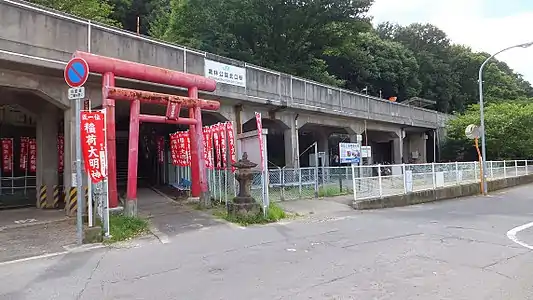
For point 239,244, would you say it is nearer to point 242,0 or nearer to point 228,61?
point 228,61

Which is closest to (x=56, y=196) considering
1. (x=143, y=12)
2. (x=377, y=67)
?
(x=143, y=12)

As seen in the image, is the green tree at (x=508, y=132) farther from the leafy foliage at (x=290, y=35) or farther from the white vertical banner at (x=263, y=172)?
the white vertical banner at (x=263, y=172)

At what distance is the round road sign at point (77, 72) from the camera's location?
817 cm

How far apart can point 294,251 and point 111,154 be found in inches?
242

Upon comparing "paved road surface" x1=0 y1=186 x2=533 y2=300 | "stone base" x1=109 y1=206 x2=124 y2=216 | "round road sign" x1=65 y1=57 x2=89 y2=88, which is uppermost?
"round road sign" x1=65 y1=57 x2=89 y2=88

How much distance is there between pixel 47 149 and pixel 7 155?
966cm

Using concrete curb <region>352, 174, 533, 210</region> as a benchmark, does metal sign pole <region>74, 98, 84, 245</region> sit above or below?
above

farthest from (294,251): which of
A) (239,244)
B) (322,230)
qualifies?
(322,230)

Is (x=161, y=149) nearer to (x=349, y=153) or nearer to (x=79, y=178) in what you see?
(x=349, y=153)

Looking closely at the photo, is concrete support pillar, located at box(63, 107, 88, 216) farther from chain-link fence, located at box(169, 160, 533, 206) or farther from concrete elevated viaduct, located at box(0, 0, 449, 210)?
chain-link fence, located at box(169, 160, 533, 206)

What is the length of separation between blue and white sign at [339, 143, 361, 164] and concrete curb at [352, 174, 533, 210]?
4.28 meters

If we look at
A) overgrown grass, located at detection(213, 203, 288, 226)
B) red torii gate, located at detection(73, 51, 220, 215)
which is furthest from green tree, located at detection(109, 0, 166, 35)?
overgrown grass, located at detection(213, 203, 288, 226)

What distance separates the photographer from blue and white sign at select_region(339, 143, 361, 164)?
772 inches

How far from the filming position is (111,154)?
1104 centimetres
